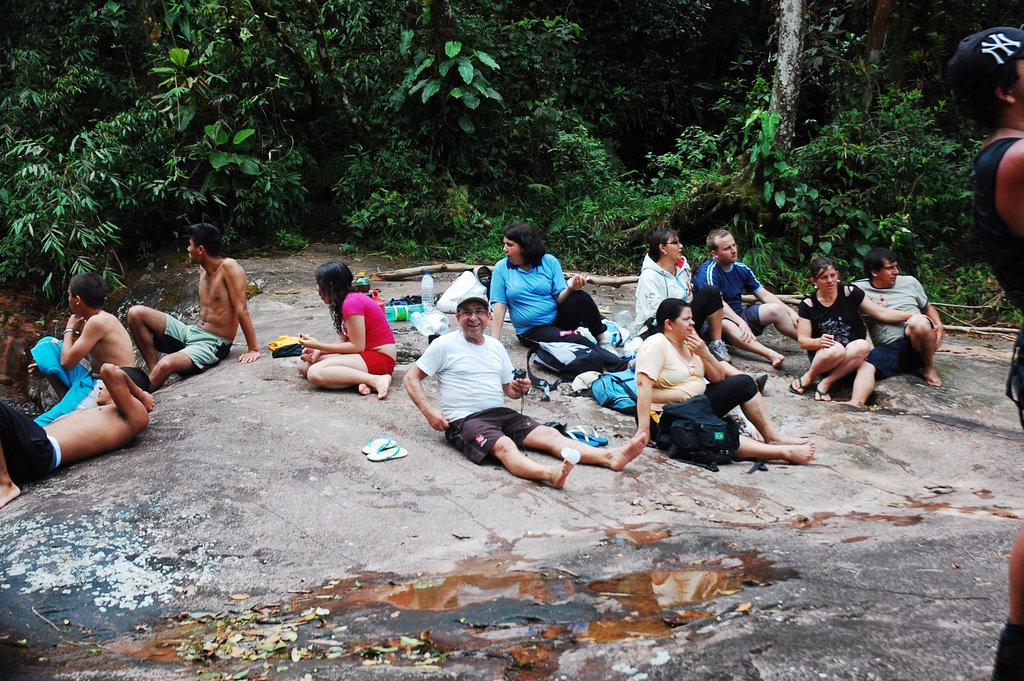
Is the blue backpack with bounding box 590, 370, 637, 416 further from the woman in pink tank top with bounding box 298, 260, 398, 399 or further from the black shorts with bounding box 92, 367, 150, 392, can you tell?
the black shorts with bounding box 92, 367, 150, 392

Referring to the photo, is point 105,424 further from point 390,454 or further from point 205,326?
point 205,326

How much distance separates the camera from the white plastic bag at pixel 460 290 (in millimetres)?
8820

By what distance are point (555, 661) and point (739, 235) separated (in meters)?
10.3

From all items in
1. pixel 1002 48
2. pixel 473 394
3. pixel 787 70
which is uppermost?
→ pixel 787 70

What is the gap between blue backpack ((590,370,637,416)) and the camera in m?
7.42

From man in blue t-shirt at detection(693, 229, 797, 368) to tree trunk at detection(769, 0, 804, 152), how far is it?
4.20 meters

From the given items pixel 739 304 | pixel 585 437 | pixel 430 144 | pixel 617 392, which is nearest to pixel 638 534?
pixel 585 437

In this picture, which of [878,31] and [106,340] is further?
[878,31]

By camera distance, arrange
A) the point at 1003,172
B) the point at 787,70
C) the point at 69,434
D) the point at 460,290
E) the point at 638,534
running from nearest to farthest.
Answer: the point at 1003,172 → the point at 638,534 → the point at 69,434 → the point at 460,290 → the point at 787,70

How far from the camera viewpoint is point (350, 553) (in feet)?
15.5

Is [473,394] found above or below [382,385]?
above

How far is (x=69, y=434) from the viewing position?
5.56m

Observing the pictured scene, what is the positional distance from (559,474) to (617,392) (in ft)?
6.69

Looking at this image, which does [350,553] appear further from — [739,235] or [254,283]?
[739,235]
